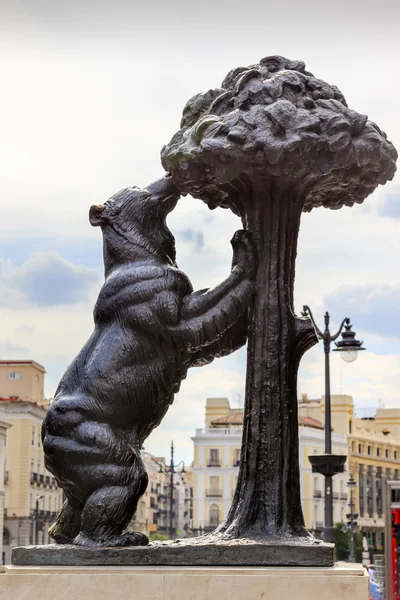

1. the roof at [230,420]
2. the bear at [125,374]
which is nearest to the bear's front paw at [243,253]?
the bear at [125,374]

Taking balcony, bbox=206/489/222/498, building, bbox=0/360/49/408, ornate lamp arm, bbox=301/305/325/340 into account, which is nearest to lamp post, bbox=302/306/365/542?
ornate lamp arm, bbox=301/305/325/340

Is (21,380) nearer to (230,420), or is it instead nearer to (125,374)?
(230,420)

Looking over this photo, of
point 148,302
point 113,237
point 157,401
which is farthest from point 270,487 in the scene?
point 113,237

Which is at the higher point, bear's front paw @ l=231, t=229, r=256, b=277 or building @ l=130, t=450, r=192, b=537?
bear's front paw @ l=231, t=229, r=256, b=277

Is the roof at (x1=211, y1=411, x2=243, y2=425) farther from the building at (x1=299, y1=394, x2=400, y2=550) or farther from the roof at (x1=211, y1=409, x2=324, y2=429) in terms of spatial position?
the building at (x1=299, y1=394, x2=400, y2=550)

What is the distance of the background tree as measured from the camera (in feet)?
20.0

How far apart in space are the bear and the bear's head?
0.04ft

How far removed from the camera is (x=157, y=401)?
6184 millimetres

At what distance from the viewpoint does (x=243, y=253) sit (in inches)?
254

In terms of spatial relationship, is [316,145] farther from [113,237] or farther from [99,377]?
[99,377]

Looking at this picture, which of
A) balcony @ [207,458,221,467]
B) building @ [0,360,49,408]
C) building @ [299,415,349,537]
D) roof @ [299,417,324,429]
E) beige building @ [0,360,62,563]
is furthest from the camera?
balcony @ [207,458,221,467]

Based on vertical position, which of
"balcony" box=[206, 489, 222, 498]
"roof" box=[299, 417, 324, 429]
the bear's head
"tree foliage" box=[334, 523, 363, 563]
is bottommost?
"tree foliage" box=[334, 523, 363, 563]

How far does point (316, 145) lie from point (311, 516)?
68.2 meters

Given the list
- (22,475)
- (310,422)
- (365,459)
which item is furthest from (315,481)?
(22,475)
